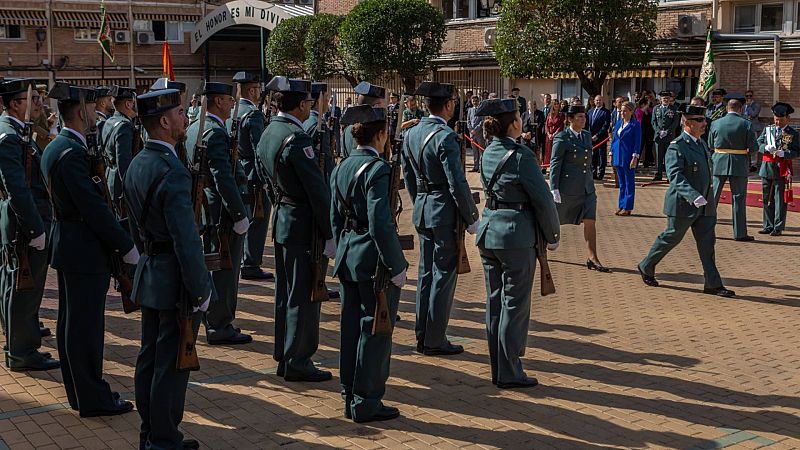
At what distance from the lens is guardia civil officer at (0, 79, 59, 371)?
7230mm

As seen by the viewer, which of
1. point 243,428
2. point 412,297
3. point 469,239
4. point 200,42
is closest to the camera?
point 243,428

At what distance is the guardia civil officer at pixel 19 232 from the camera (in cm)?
723

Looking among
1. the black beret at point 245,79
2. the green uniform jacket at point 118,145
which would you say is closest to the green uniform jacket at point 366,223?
the green uniform jacket at point 118,145

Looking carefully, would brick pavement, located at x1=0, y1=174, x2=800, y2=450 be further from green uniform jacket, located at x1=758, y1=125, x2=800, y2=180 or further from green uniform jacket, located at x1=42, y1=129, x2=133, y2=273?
green uniform jacket, located at x1=758, y1=125, x2=800, y2=180

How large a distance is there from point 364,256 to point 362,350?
625 mm

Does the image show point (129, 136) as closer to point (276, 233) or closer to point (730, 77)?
point (276, 233)

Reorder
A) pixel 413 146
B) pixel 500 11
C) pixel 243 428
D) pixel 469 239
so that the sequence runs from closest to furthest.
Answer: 1. pixel 243 428
2. pixel 413 146
3. pixel 469 239
4. pixel 500 11

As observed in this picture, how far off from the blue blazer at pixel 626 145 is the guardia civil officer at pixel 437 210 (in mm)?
8602

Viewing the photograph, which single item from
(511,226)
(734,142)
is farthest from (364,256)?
(734,142)

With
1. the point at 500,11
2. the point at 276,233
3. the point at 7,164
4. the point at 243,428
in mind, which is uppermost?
the point at 500,11

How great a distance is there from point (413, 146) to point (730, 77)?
16.6m

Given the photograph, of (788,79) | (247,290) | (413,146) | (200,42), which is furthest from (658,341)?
(200,42)

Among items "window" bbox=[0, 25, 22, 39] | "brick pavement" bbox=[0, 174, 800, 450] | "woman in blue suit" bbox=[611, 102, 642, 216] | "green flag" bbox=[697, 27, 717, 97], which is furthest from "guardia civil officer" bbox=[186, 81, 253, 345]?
"window" bbox=[0, 25, 22, 39]

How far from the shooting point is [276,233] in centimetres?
732
